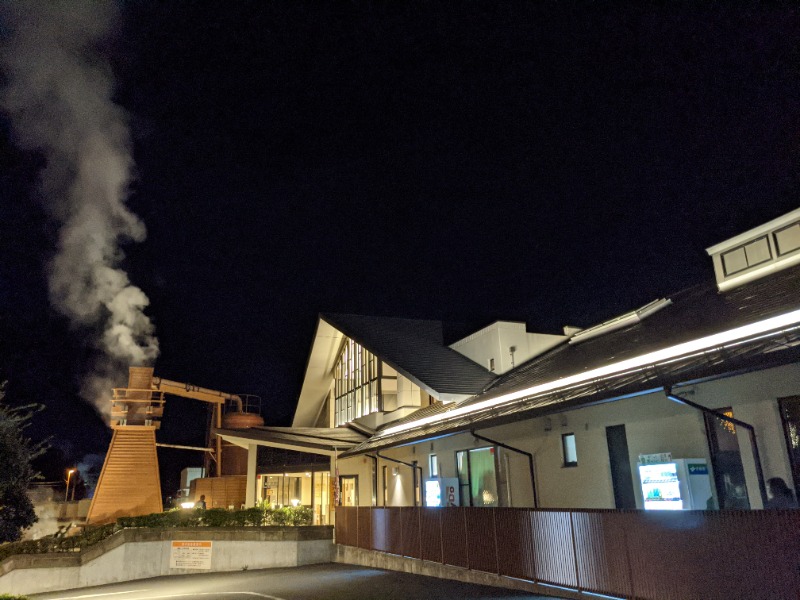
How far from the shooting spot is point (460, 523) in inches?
483

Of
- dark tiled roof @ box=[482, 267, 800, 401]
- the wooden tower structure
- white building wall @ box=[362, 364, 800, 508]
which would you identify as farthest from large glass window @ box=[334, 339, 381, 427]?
the wooden tower structure

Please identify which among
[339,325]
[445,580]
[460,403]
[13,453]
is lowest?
[445,580]

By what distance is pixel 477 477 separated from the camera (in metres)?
15.9

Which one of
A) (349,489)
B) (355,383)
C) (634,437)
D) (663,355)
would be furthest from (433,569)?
(355,383)

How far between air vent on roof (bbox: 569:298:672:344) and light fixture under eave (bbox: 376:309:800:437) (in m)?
3.46

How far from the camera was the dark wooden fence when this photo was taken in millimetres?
6277

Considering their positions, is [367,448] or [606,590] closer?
[606,590]

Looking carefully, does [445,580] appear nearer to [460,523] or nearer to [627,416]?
[460,523]

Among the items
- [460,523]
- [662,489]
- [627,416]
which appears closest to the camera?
[662,489]

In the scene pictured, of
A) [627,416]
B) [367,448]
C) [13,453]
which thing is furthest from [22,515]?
[627,416]

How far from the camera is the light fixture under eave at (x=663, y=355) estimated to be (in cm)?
874

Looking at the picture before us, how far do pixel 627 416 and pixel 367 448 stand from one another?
948 centimetres

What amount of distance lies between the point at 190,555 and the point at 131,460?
16.0 meters

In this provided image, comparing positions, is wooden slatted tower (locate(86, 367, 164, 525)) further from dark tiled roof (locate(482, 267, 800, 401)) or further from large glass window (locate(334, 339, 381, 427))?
dark tiled roof (locate(482, 267, 800, 401))
